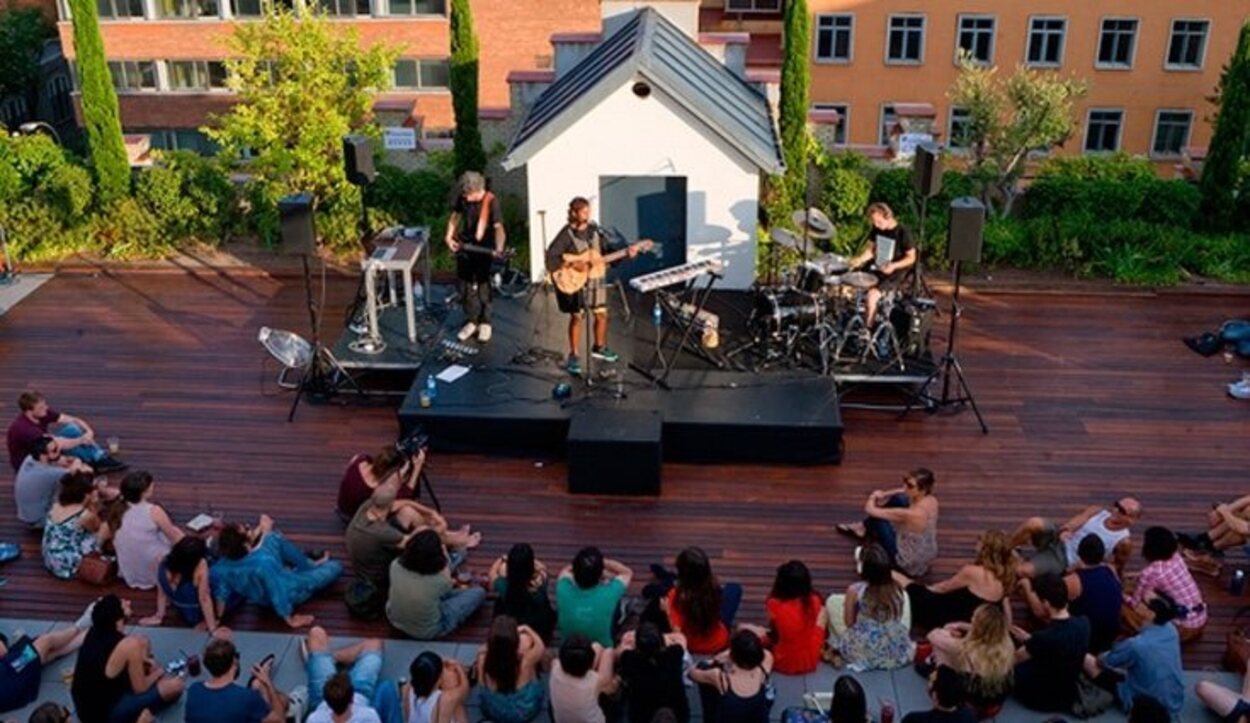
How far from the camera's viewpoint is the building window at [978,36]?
32.4m

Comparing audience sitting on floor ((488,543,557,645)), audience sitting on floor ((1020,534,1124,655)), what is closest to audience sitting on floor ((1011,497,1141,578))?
audience sitting on floor ((1020,534,1124,655))

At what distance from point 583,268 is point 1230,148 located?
30.5ft

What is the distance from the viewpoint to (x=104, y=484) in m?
11.2

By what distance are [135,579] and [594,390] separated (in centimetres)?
449

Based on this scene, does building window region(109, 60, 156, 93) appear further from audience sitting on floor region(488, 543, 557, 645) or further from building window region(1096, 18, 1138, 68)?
audience sitting on floor region(488, 543, 557, 645)

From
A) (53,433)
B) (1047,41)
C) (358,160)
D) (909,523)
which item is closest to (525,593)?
(909,523)

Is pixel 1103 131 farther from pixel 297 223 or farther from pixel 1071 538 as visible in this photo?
pixel 297 223

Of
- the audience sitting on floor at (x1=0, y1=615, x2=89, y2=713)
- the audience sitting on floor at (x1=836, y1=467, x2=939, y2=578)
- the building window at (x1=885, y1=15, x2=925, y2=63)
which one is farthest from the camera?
the building window at (x1=885, y1=15, x2=925, y2=63)

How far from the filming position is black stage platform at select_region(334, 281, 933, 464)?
38.6 ft

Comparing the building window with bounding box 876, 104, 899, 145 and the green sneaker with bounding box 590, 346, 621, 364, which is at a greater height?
the building window with bounding box 876, 104, 899, 145

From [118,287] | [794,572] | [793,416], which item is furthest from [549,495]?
[118,287]

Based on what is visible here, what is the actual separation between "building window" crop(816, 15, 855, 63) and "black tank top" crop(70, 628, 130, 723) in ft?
92.2

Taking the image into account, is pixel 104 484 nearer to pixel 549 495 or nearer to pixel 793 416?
pixel 549 495

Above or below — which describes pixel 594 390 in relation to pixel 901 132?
below
